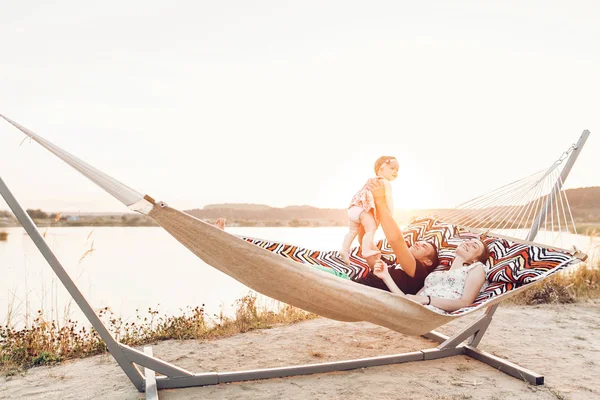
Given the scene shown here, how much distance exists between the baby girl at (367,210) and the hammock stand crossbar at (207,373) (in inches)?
25.4

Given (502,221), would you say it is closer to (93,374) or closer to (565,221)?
(565,221)

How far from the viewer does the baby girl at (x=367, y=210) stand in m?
2.91

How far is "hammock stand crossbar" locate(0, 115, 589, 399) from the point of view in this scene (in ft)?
7.00

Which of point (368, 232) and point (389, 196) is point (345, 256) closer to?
point (368, 232)

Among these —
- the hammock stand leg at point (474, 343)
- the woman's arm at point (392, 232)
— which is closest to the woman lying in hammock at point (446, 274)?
the woman's arm at point (392, 232)

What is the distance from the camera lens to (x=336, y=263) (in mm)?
3025

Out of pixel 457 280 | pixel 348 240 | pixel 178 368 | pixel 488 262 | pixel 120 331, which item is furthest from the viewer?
pixel 120 331

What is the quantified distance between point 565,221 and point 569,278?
3018 mm

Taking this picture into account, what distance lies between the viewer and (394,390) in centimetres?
251

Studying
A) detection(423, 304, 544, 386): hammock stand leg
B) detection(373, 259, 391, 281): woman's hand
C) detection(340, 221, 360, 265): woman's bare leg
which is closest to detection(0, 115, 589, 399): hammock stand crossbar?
detection(423, 304, 544, 386): hammock stand leg

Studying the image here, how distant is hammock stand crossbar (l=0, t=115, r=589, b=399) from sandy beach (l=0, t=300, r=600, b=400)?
0.05m

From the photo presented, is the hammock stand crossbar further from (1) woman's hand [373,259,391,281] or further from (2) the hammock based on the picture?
(1) woman's hand [373,259,391,281]

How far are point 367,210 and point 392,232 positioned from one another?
266mm

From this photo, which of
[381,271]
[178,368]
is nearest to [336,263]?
[381,271]
